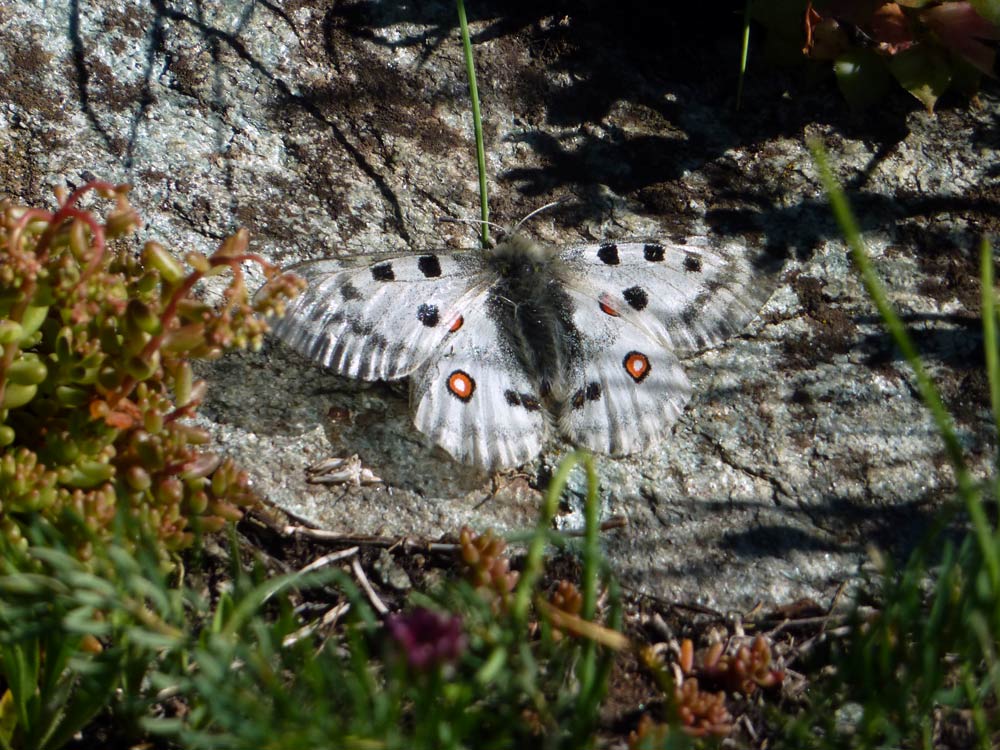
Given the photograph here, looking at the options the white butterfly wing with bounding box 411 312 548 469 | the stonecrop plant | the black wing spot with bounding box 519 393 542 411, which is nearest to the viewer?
the stonecrop plant

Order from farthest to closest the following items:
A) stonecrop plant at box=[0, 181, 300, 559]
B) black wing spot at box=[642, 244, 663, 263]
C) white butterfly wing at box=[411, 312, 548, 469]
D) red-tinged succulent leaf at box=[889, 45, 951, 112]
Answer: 1. red-tinged succulent leaf at box=[889, 45, 951, 112]
2. black wing spot at box=[642, 244, 663, 263]
3. white butterfly wing at box=[411, 312, 548, 469]
4. stonecrop plant at box=[0, 181, 300, 559]

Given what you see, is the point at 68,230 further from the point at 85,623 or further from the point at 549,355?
the point at 549,355

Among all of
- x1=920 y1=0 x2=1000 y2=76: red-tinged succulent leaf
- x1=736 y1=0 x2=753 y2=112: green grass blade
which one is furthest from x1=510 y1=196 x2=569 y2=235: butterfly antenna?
x1=920 y1=0 x2=1000 y2=76: red-tinged succulent leaf

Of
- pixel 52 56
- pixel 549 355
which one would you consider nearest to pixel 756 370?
pixel 549 355

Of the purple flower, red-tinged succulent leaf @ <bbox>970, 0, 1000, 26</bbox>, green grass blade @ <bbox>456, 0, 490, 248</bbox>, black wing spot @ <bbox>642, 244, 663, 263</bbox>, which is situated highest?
red-tinged succulent leaf @ <bbox>970, 0, 1000, 26</bbox>

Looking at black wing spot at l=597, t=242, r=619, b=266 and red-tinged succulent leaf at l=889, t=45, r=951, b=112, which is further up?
red-tinged succulent leaf at l=889, t=45, r=951, b=112

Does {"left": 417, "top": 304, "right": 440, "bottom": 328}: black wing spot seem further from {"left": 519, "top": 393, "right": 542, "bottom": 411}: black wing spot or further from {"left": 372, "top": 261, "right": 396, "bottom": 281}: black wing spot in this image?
{"left": 519, "top": 393, "right": 542, "bottom": 411}: black wing spot

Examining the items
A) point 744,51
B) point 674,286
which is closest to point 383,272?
point 674,286

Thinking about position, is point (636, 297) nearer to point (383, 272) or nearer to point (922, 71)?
point (383, 272)
